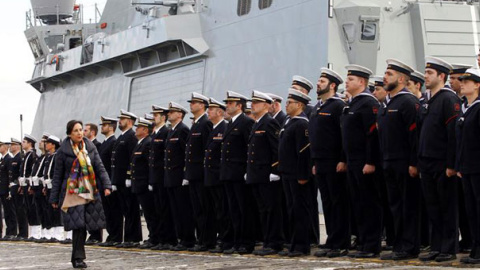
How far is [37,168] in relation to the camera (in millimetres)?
15914

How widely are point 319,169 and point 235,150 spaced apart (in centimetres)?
148

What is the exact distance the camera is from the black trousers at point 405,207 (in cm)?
883

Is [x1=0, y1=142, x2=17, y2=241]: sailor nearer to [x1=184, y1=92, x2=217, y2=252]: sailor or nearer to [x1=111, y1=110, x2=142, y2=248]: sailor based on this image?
[x1=111, y1=110, x2=142, y2=248]: sailor

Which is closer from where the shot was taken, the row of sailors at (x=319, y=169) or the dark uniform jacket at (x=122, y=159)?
the row of sailors at (x=319, y=169)

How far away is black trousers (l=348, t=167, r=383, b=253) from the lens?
9.27 m

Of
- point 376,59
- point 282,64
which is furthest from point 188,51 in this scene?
point 376,59

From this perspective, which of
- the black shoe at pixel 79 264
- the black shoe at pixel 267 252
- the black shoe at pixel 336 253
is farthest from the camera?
the black shoe at pixel 267 252

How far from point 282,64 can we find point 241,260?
31.0ft

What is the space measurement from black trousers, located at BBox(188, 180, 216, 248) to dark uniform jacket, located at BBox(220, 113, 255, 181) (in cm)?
72

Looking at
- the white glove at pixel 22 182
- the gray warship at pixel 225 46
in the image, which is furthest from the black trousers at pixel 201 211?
the gray warship at pixel 225 46

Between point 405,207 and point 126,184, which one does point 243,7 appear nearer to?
point 126,184

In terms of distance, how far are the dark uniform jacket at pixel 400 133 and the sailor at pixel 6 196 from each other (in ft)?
31.6

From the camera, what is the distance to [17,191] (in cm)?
1698

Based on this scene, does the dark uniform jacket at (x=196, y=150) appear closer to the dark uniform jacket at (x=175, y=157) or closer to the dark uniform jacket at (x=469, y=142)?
the dark uniform jacket at (x=175, y=157)
